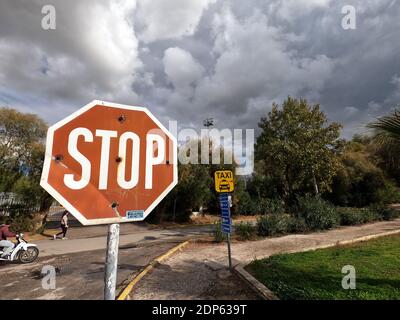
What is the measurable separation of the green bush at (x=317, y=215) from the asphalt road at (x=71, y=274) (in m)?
8.07

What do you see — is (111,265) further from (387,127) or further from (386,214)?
(386,214)

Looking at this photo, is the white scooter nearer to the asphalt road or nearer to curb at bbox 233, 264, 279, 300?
the asphalt road

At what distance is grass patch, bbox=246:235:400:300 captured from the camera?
4.56 metres

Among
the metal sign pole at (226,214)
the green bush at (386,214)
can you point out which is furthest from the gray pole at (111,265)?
the green bush at (386,214)

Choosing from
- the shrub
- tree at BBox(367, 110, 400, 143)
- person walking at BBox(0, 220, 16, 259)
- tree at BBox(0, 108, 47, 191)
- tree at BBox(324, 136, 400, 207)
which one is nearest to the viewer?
tree at BBox(367, 110, 400, 143)

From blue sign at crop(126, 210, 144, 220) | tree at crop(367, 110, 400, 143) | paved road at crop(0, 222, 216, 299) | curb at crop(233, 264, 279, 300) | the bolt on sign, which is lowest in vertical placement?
paved road at crop(0, 222, 216, 299)

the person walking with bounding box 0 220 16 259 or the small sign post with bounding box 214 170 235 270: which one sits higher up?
the small sign post with bounding box 214 170 235 270

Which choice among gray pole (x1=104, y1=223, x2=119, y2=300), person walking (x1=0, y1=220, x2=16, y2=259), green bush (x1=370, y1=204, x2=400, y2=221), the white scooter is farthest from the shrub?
gray pole (x1=104, y1=223, x2=119, y2=300)

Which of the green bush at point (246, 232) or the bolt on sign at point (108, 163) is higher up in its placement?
the bolt on sign at point (108, 163)

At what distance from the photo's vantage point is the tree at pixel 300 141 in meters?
18.2

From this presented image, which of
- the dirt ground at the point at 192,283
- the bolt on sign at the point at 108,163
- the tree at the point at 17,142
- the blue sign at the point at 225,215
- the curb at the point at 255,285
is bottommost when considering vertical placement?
the dirt ground at the point at 192,283

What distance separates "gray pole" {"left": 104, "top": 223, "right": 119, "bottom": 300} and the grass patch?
159 inches

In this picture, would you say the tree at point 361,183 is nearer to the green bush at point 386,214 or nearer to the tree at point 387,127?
the green bush at point 386,214
